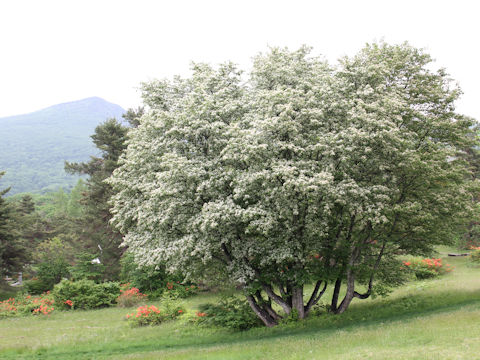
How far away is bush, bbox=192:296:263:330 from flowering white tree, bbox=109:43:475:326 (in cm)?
108

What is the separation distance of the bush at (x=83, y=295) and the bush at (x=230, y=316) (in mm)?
14717

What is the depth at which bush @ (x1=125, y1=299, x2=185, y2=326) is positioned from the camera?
81.3ft

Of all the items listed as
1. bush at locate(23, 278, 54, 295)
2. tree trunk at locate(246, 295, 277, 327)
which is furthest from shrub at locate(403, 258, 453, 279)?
bush at locate(23, 278, 54, 295)

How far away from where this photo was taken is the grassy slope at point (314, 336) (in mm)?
12406

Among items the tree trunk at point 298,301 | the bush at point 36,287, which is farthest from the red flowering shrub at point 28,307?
the tree trunk at point 298,301

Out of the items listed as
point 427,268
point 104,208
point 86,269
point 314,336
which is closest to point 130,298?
point 86,269

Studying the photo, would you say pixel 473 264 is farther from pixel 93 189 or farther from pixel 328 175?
pixel 93 189

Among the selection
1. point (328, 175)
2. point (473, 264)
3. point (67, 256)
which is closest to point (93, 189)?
point (67, 256)

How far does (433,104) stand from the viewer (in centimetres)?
1909

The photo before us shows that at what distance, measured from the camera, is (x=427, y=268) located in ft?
103

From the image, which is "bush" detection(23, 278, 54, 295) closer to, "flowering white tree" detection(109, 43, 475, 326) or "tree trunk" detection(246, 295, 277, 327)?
"flowering white tree" detection(109, 43, 475, 326)

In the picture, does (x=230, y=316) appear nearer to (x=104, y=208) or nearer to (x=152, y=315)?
(x=152, y=315)

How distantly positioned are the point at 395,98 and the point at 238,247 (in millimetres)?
9874

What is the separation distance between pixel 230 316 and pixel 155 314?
23.9 feet
